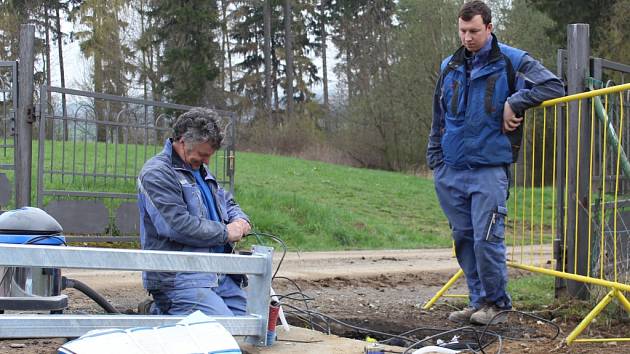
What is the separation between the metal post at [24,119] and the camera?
27.8 feet

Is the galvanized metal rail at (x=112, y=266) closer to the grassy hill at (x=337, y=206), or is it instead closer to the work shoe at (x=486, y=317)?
the work shoe at (x=486, y=317)

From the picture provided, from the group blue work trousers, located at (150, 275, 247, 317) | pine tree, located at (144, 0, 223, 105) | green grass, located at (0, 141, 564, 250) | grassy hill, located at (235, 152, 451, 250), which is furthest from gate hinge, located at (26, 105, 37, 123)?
pine tree, located at (144, 0, 223, 105)

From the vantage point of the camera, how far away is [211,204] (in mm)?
5074

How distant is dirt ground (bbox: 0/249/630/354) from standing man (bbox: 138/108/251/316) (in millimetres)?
456

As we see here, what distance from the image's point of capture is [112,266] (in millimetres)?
3572

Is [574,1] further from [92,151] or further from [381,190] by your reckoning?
[92,151]

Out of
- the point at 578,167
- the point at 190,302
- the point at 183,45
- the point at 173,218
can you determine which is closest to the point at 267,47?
the point at 183,45

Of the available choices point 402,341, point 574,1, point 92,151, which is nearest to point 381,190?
point 574,1

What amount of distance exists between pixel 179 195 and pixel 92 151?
6.20 meters

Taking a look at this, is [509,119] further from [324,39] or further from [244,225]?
[324,39]

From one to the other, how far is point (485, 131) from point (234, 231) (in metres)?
1.89

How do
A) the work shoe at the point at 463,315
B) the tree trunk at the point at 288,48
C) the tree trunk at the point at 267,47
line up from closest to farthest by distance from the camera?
the work shoe at the point at 463,315, the tree trunk at the point at 267,47, the tree trunk at the point at 288,48

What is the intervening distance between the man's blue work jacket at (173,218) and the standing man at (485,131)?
1.81 m

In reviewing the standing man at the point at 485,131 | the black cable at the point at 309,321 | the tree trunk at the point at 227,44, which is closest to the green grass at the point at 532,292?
the standing man at the point at 485,131
